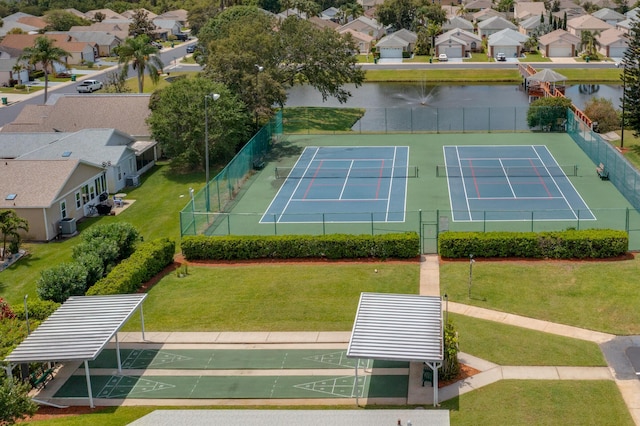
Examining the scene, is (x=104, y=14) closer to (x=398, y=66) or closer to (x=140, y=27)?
(x=140, y=27)

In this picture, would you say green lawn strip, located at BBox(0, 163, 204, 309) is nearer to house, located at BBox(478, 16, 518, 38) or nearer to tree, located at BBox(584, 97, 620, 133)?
tree, located at BBox(584, 97, 620, 133)

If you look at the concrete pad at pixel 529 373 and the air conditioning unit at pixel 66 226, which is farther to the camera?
the air conditioning unit at pixel 66 226

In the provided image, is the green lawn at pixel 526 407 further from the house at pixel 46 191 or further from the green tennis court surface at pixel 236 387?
the house at pixel 46 191

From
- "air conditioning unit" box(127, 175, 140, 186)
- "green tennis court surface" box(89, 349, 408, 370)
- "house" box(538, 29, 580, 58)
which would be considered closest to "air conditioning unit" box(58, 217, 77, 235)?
"air conditioning unit" box(127, 175, 140, 186)

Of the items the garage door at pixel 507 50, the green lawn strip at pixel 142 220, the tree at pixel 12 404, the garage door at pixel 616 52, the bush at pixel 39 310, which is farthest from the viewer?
the garage door at pixel 507 50

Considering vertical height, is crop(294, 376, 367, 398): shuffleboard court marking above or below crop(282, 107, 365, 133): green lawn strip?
below

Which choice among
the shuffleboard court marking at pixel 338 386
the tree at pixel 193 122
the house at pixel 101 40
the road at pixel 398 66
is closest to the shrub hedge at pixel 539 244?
the shuffleboard court marking at pixel 338 386

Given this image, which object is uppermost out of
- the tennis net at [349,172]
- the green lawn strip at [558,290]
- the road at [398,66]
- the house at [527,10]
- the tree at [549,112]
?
the house at [527,10]

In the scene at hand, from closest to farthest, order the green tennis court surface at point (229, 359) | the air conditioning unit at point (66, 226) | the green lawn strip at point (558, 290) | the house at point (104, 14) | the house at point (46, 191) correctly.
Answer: the green tennis court surface at point (229, 359), the green lawn strip at point (558, 290), the house at point (46, 191), the air conditioning unit at point (66, 226), the house at point (104, 14)
